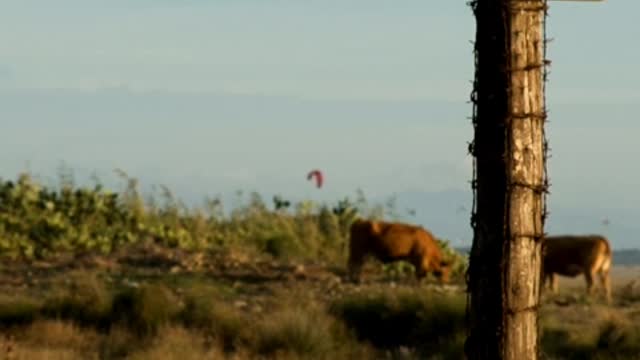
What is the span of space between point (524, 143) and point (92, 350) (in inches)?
490

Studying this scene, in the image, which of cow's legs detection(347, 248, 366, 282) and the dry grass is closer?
the dry grass

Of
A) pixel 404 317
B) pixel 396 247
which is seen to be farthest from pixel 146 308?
pixel 396 247

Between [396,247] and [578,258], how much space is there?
269 centimetres

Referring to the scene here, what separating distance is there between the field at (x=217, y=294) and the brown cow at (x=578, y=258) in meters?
0.61

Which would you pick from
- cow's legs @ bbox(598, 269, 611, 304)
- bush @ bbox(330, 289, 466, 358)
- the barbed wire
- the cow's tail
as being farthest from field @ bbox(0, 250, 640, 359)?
the barbed wire

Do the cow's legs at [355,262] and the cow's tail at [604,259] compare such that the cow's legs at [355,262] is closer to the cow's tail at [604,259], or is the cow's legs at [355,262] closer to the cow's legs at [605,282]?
the cow's legs at [605,282]

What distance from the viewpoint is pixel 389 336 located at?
21812 millimetres

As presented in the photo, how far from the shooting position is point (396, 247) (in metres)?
27.0

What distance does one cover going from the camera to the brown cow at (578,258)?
27.4 m

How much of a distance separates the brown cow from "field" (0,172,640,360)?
61 cm

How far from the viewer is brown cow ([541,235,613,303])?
90.0 ft

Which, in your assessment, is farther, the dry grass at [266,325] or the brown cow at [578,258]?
the brown cow at [578,258]

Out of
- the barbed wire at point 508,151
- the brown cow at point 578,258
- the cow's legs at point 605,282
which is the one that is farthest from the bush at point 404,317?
the barbed wire at point 508,151

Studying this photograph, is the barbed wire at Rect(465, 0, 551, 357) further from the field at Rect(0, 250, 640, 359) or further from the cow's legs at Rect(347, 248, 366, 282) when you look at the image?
the cow's legs at Rect(347, 248, 366, 282)
